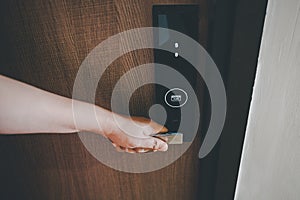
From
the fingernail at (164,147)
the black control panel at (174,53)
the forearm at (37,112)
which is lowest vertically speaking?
the fingernail at (164,147)

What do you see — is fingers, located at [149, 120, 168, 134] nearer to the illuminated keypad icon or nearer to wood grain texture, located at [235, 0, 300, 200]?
the illuminated keypad icon

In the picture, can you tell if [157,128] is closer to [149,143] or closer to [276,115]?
[149,143]

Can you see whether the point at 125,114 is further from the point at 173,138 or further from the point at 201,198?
the point at 201,198

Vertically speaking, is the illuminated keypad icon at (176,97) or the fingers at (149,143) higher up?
the illuminated keypad icon at (176,97)

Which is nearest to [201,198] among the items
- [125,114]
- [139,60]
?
[125,114]

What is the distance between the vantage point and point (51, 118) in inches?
33.7

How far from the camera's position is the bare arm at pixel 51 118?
→ 2.70 ft

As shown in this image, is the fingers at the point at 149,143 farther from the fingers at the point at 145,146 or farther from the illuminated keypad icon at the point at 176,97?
the illuminated keypad icon at the point at 176,97

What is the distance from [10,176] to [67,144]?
0.22 m

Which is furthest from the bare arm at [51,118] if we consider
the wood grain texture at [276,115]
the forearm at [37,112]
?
the wood grain texture at [276,115]

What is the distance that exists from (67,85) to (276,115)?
50 cm

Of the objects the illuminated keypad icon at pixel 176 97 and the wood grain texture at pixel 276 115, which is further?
the illuminated keypad icon at pixel 176 97

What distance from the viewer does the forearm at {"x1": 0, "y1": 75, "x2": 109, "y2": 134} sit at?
819 millimetres

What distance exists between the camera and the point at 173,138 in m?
0.90
